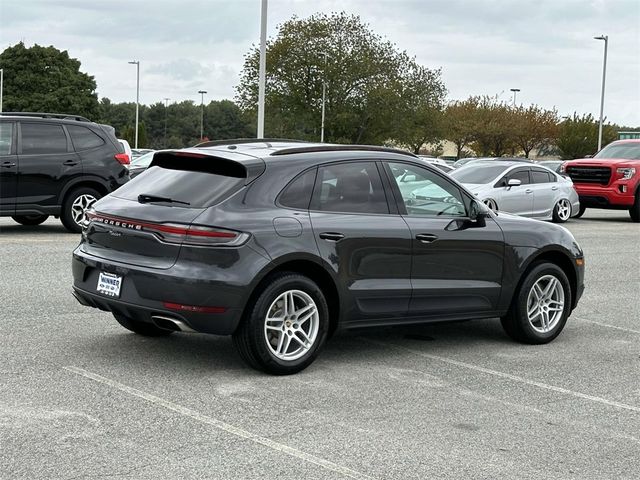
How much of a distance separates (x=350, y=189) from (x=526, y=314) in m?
1.97

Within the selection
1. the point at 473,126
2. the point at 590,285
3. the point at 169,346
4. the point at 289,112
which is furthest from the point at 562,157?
the point at 169,346

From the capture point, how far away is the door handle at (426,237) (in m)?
7.41

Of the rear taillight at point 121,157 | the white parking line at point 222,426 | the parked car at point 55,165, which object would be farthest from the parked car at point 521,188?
the white parking line at point 222,426

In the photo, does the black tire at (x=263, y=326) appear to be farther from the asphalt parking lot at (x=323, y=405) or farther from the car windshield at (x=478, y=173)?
the car windshield at (x=478, y=173)

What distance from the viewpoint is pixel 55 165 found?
15266 mm

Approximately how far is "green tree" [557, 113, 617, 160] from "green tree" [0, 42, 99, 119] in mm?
43674

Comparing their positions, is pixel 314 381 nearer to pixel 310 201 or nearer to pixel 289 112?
pixel 310 201

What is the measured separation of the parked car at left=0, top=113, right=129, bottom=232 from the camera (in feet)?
48.9

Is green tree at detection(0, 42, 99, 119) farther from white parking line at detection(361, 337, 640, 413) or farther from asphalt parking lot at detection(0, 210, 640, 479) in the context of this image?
white parking line at detection(361, 337, 640, 413)

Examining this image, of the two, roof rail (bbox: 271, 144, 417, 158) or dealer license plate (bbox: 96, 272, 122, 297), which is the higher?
roof rail (bbox: 271, 144, 417, 158)

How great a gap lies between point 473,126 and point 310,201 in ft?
283

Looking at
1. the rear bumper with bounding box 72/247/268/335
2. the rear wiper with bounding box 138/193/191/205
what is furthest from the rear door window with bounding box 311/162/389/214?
the rear wiper with bounding box 138/193/191/205

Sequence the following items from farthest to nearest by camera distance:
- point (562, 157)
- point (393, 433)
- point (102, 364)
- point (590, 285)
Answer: point (562, 157)
point (590, 285)
point (102, 364)
point (393, 433)

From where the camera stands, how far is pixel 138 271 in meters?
6.54
